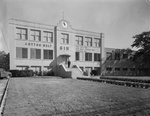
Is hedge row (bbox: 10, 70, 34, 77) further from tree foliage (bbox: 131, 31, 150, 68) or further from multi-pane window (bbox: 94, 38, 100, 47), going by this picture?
tree foliage (bbox: 131, 31, 150, 68)

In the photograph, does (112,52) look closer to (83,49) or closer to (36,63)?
(83,49)

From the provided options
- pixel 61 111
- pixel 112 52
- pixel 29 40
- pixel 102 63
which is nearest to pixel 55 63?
pixel 29 40

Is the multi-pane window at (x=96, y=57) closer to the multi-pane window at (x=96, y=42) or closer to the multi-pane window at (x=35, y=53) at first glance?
the multi-pane window at (x=96, y=42)

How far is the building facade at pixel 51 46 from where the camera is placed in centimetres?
2295

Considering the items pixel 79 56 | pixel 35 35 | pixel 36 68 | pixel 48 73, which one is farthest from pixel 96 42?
pixel 36 68

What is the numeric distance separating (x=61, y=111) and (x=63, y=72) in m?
19.1

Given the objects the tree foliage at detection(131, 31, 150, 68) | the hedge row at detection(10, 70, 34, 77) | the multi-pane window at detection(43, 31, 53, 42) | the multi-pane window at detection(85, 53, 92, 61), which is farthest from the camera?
the tree foliage at detection(131, 31, 150, 68)

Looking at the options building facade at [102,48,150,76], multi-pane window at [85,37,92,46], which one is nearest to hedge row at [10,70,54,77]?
multi-pane window at [85,37,92,46]

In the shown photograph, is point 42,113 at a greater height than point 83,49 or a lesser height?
lesser

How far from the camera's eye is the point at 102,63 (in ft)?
105

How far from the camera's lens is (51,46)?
85.4 feet

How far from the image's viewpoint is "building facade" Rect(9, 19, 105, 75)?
23.0m

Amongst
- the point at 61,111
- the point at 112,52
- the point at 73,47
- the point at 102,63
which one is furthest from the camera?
the point at 112,52

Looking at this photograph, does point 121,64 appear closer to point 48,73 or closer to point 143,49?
point 143,49
